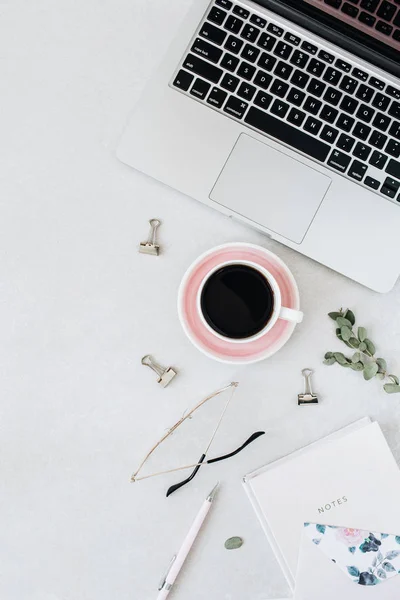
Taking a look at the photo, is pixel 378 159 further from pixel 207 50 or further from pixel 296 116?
pixel 207 50

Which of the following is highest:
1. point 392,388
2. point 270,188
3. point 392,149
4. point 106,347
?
point 392,149

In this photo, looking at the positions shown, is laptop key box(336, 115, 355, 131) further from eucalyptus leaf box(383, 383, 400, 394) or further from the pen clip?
the pen clip

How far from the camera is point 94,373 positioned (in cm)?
74

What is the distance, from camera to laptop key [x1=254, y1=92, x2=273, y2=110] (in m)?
0.71

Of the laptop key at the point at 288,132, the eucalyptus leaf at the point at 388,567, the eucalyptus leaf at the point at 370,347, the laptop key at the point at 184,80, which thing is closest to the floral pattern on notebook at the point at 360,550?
the eucalyptus leaf at the point at 388,567

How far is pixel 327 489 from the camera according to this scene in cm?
73

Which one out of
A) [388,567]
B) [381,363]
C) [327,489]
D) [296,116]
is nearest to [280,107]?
[296,116]

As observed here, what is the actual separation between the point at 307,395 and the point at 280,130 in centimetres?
35

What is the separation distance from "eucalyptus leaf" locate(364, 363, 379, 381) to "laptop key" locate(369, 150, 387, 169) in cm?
26

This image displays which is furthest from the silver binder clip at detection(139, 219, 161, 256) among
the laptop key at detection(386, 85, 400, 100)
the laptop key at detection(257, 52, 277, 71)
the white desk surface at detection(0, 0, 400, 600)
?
the laptop key at detection(386, 85, 400, 100)

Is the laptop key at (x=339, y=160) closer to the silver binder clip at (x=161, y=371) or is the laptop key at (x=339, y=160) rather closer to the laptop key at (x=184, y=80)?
the laptop key at (x=184, y=80)

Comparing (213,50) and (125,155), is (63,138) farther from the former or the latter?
(213,50)

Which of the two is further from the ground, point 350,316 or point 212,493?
point 350,316

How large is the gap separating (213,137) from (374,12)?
25cm
